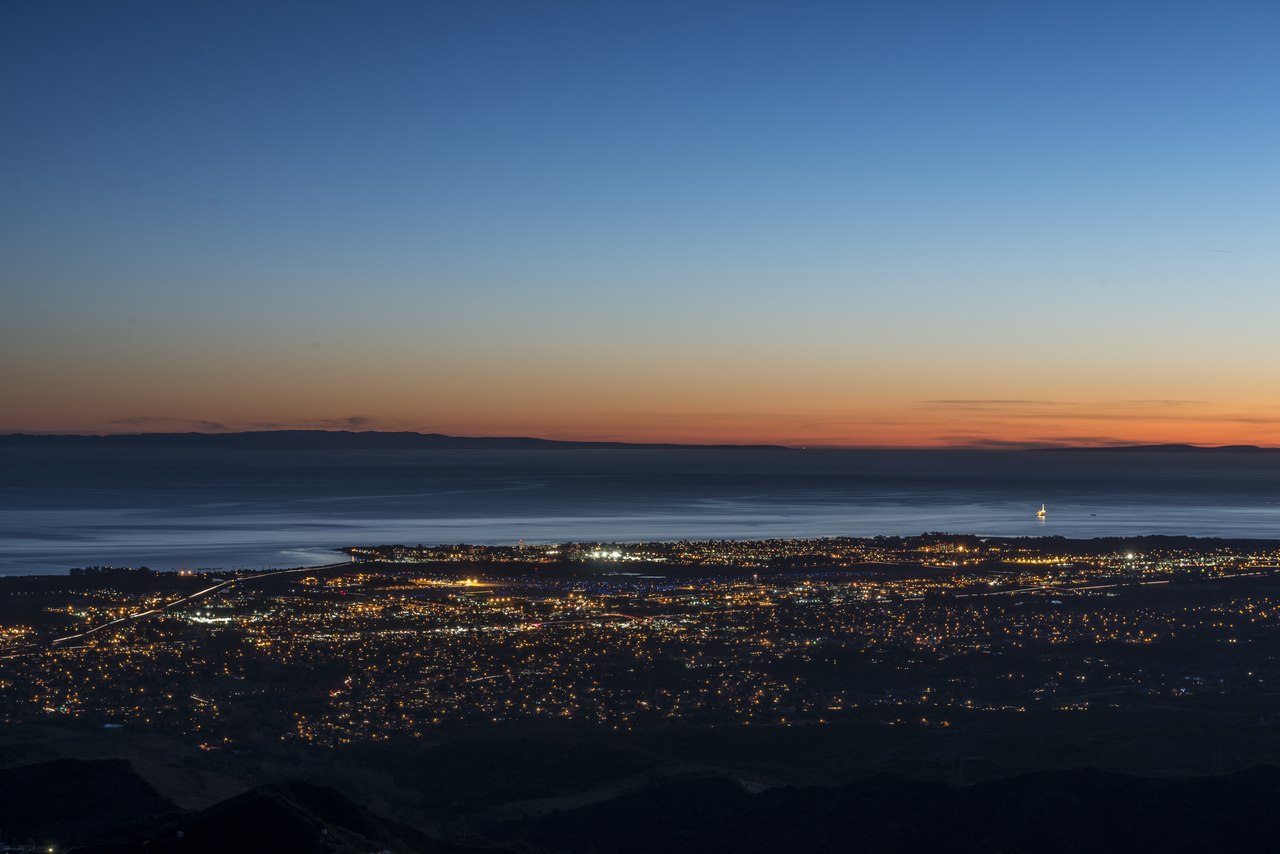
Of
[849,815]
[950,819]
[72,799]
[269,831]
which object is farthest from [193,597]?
[950,819]

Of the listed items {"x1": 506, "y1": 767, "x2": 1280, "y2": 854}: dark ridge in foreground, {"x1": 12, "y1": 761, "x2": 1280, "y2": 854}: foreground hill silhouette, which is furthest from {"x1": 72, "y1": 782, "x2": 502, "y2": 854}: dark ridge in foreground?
{"x1": 506, "y1": 767, "x2": 1280, "y2": 854}: dark ridge in foreground

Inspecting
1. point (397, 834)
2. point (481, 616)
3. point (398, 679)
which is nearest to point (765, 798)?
point (397, 834)

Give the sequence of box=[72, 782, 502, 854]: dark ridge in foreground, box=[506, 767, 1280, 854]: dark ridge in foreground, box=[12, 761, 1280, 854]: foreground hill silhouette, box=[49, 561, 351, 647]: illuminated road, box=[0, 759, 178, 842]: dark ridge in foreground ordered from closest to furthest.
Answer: box=[72, 782, 502, 854]: dark ridge in foreground < box=[0, 759, 178, 842]: dark ridge in foreground < box=[12, 761, 1280, 854]: foreground hill silhouette < box=[506, 767, 1280, 854]: dark ridge in foreground < box=[49, 561, 351, 647]: illuminated road

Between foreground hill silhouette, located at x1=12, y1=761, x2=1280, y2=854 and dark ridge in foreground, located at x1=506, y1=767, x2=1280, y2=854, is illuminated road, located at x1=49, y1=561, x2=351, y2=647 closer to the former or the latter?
foreground hill silhouette, located at x1=12, y1=761, x2=1280, y2=854

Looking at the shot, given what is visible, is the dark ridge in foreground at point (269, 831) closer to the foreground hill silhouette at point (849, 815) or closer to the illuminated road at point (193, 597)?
the foreground hill silhouette at point (849, 815)

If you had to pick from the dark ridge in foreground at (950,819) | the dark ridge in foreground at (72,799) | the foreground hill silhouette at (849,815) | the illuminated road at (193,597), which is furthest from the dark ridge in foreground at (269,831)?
the illuminated road at (193,597)

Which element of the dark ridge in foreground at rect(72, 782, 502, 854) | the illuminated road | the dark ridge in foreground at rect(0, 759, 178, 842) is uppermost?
the dark ridge in foreground at rect(72, 782, 502, 854)

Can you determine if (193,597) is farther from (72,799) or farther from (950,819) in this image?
(950,819)

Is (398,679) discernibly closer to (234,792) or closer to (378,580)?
(234,792)
